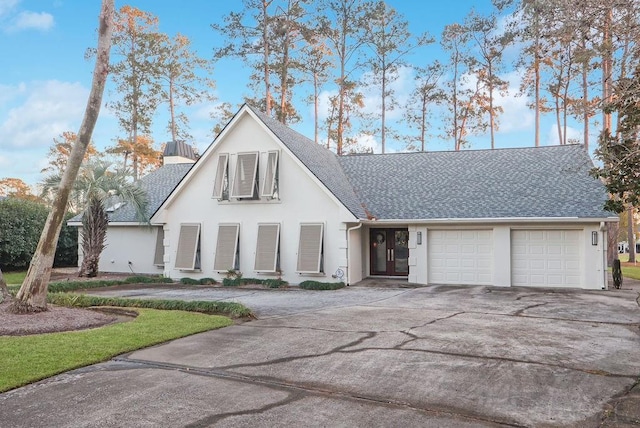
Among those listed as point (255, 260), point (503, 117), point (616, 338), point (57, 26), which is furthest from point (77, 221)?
point (503, 117)

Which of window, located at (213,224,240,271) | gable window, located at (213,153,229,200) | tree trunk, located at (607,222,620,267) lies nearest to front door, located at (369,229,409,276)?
window, located at (213,224,240,271)

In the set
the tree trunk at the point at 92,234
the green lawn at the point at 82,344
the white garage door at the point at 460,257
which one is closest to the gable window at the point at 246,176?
the tree trunk at the point at 92,234

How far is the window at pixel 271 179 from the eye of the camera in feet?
53.7

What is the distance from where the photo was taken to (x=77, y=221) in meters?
21.3

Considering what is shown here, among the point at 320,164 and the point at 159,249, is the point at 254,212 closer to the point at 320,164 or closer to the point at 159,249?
the point at 320,164

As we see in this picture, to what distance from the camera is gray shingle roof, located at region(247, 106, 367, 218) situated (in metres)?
16.1

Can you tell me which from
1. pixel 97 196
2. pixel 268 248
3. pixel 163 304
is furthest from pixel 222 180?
pixel 163 304

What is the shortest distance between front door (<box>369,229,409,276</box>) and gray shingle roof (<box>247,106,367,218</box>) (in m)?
1.54

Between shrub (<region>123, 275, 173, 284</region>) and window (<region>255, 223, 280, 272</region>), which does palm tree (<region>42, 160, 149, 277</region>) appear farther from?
window (<region>255, 223, 280, 272</region>)

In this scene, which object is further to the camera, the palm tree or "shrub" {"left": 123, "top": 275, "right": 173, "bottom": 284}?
the palm tree

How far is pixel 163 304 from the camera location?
10.9 metres

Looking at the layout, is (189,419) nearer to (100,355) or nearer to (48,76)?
(100,355)

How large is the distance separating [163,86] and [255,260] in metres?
22.7

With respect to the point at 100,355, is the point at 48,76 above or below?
above
